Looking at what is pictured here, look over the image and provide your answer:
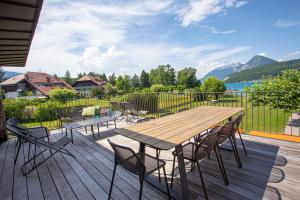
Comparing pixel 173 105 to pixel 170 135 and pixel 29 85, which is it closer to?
pixel 170 135

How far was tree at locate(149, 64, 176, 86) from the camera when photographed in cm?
5138

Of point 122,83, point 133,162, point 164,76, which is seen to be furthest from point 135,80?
point 133,162

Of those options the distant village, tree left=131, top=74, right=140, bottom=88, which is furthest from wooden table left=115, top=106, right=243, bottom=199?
tree left=131, top=74, right=140, bottom=88

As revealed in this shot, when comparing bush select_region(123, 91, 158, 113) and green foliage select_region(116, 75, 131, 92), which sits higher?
green foliage select_region(116, 75, 131, 92)

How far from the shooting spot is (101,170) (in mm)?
2803

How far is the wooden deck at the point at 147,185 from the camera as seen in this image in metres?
2.10

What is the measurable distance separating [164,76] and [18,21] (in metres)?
49.7

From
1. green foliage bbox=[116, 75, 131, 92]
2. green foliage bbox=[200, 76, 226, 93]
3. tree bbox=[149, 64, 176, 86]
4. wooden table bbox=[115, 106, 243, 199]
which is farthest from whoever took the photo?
tree bbox=[149, 64, 176, 86]

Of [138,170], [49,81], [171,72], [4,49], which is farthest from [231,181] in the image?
[171,72]

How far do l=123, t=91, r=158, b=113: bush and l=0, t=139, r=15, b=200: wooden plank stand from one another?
4.79 meters

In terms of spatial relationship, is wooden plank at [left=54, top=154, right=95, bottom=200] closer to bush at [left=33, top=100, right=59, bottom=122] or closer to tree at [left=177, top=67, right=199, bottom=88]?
bush at [left=33, top=100, right=59, bottom=122]

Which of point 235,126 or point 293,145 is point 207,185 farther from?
point 293,145

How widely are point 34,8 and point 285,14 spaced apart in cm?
1583

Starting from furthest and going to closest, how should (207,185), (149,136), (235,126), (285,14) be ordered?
(285,14) < (235,126) < (207,185) < (149,136)
